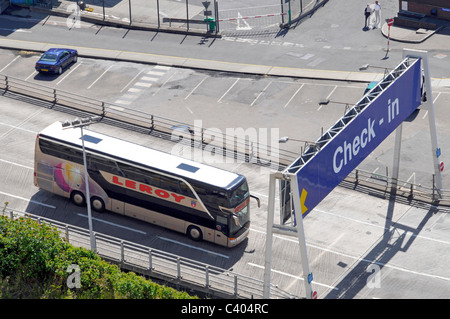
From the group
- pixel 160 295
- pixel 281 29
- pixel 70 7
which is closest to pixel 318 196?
pixel 160 295

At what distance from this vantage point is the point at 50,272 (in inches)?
1572

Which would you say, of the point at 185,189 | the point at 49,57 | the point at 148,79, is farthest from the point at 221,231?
the point at 49,57

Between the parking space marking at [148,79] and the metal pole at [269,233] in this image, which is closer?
the metal pole at [269,233]

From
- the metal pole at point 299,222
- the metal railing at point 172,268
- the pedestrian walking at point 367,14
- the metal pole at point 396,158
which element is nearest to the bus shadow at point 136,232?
the metal railing at point 172,268

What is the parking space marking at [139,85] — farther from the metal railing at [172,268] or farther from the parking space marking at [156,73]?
the metal railing at [172,268]

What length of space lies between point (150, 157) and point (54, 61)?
2292 cm

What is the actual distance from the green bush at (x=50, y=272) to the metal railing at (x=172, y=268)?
2604 millimetres

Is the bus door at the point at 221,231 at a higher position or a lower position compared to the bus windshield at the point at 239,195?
lower

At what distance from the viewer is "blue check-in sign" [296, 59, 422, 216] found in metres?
38.2

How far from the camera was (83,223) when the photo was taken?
4788 centimetres

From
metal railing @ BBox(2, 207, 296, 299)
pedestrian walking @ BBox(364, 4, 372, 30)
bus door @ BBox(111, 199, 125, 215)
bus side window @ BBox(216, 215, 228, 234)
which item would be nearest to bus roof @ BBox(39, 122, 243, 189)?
bus side window @ BBox(216, 215, 228, 234)

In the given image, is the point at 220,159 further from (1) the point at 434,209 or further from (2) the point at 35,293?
(2) the point at 35,293

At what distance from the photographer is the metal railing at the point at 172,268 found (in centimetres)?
4196

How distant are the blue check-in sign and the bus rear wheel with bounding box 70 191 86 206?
15279 mm
